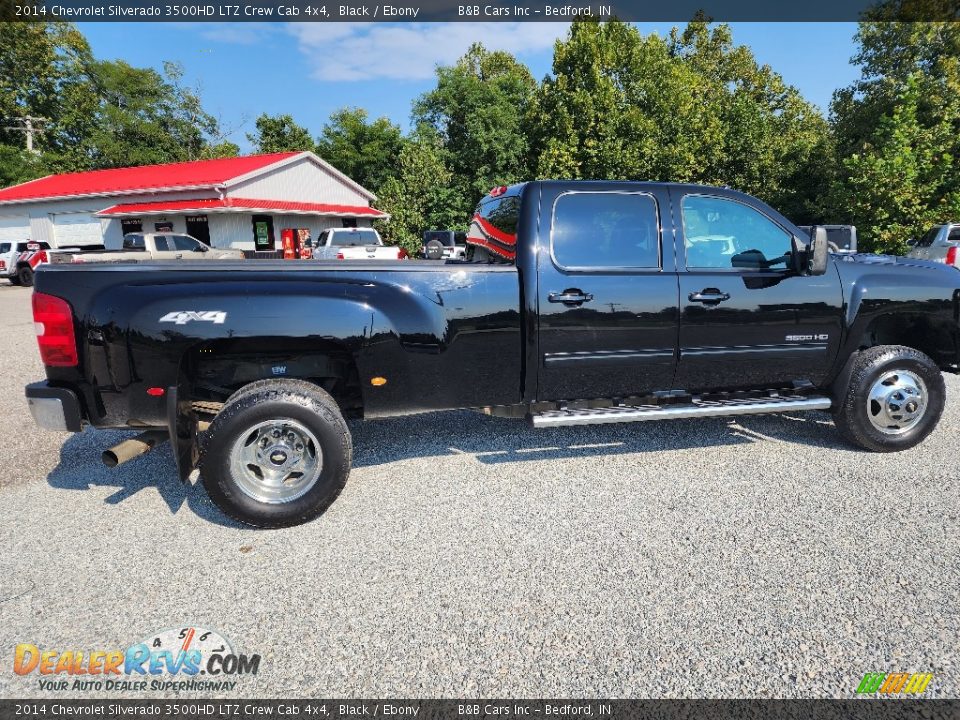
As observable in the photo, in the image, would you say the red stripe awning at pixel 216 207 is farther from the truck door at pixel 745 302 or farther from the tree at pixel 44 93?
the truck door at pixel 745 302

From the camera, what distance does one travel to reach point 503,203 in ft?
14.5

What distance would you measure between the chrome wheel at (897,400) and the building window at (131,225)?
32.5m

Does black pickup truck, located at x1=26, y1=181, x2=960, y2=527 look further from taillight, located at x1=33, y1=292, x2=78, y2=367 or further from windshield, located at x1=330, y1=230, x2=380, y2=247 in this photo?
windshield, located at x1=330, y1=230, x2=380, y2=247

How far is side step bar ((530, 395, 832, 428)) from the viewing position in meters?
3.81

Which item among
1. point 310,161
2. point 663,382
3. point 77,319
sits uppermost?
point 310,161

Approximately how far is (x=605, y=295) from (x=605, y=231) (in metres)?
0.47

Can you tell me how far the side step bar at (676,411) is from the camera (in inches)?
150

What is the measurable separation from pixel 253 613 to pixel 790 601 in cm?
243

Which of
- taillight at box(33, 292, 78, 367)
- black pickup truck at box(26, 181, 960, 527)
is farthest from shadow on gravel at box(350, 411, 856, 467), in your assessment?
taillight at box(33, 292, 78, 367)

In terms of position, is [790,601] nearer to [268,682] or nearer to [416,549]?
[416,549]

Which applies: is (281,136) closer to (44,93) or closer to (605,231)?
(44,93)

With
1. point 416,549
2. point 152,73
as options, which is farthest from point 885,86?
point 152,73

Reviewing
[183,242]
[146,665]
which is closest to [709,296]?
[146,665]

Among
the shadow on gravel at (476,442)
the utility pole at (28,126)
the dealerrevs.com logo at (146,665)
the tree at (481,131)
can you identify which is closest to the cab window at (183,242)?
the tree at (481,131)
